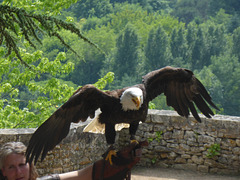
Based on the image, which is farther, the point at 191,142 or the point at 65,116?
the point at 191,142

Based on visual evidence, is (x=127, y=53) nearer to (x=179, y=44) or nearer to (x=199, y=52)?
(x=179, y=44)

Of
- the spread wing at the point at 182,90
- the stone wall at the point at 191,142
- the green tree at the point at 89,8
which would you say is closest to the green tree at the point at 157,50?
the green tree at the point at 89,8

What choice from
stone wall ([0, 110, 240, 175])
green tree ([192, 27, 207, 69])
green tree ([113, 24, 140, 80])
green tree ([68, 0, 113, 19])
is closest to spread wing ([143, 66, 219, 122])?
stone wall ([0, 110, 240, 175])

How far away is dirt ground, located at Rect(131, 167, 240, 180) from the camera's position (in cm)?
695

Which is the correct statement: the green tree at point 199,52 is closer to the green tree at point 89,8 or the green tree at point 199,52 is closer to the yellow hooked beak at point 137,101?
the green tree at point 89,8

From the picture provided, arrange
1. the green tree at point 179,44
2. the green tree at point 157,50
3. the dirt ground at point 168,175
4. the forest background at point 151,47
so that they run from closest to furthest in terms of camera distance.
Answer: the dirt ground at point 168,175, the forest background at point 151,47, the green tree at point 157,50, the green tree at point 179,44

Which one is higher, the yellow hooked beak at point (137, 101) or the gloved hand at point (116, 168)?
the yellow hooked beak at point (137, 101)

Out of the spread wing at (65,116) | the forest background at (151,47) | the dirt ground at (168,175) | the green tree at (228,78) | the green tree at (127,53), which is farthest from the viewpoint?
the green tree at (127,53)

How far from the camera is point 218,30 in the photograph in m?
71.6

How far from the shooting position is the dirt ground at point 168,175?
22.8 feet

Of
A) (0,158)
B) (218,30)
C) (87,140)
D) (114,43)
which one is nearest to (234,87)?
(218,30)

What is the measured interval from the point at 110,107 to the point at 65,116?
1.11ft

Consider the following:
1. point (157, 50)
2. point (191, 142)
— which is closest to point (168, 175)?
point (191, 142)

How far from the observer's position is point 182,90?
13.4ft
